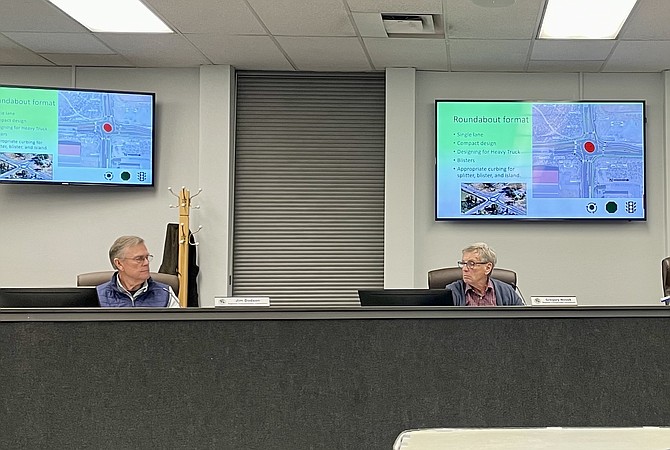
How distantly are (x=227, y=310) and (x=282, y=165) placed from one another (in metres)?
3.25

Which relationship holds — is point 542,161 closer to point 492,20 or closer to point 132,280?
point 492,20

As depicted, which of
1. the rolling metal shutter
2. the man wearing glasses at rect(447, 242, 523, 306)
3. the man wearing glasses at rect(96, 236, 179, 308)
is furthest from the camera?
the rolling metal shutter

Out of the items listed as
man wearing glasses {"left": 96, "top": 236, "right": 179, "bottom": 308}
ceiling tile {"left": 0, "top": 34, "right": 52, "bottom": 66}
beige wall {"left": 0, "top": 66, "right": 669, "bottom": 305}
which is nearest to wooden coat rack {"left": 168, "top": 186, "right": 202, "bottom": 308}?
beige wall {"left": 0, "top": 66, "right": 669, "bottom": 305}

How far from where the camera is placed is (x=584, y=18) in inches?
195

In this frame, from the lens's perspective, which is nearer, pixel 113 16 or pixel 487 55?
pixel 113 16

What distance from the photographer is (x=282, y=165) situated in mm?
6219

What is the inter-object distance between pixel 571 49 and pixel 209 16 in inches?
91.9

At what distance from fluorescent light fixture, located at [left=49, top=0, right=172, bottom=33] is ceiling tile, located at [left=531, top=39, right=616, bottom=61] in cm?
237

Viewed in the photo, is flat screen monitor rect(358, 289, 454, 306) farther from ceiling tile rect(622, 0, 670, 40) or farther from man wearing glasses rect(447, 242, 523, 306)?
ceiling tile rect(622, 0, 670, 40)

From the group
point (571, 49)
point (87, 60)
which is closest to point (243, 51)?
point (87, 60)

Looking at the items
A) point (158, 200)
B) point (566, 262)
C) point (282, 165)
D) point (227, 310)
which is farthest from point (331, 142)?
point (227, 310)

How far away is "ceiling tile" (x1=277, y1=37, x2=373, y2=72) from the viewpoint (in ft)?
17.9

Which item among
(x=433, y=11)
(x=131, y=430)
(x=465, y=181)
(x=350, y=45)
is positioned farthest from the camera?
(x=465, y=181)

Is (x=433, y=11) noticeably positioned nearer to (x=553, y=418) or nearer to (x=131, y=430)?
(x=553, y=418)
